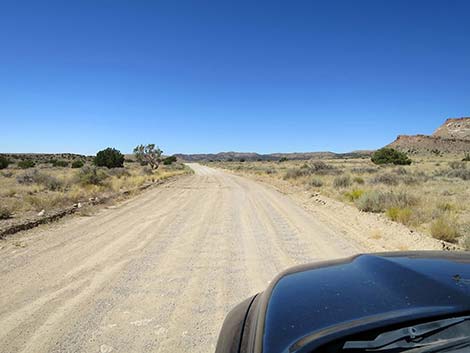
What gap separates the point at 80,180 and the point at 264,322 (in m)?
23.3

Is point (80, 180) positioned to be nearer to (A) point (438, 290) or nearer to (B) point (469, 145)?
(A) point (438, 290)

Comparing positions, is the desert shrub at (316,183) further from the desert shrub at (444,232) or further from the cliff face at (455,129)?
the cliff face at (455,129)

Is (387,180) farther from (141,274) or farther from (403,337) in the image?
(403,337)

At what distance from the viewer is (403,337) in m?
1.55

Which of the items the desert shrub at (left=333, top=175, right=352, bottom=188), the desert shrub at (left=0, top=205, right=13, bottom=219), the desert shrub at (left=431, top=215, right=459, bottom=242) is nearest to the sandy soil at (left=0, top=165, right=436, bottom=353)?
the desert shrub at (left=431, top=215, right=459, bottom=242)

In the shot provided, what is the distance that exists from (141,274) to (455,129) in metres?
176

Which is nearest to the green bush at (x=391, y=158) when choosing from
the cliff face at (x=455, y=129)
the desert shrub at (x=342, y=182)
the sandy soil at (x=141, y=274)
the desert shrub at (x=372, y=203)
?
the desert shrub at (x=342, y=182)

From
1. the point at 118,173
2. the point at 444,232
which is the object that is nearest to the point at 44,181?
the point at 118,173

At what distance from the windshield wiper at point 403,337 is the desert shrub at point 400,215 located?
10.1 m

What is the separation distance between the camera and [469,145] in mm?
115125

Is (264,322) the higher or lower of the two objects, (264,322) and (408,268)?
the lower

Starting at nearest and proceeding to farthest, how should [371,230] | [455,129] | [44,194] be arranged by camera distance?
1. [371,230]
2. [44,194]
3. [455,129]

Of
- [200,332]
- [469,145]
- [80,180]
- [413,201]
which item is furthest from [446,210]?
[469,145]

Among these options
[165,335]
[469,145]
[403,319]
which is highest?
[469,145]
